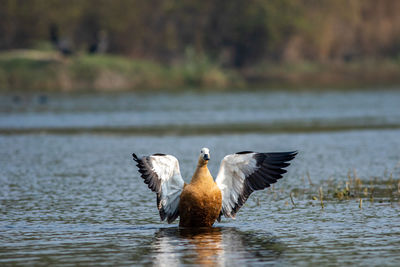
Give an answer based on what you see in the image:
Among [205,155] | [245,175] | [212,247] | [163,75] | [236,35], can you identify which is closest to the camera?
[212,247]

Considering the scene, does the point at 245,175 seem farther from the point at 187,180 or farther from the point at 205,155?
the point at 187,180

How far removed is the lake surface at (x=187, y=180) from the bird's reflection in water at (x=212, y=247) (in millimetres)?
16

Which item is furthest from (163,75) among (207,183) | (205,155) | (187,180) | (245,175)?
(205,155)

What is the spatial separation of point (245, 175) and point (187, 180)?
17.3 ft

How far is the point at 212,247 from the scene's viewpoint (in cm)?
1220

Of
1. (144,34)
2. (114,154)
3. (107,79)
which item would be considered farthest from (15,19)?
(114,154)

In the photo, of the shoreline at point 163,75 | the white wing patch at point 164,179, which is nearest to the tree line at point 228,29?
the shoreline at point 163,75

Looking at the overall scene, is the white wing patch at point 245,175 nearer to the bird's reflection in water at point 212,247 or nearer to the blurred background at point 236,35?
the bird's reflection in water at point 212,247

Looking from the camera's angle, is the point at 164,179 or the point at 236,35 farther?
the point at 236,35

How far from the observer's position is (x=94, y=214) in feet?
50.0

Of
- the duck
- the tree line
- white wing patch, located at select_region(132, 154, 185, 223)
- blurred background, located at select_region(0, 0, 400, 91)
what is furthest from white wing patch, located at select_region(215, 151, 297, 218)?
the tree line

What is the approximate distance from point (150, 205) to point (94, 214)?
4.41ft

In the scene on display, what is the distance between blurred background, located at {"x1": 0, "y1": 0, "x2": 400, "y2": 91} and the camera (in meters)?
79.5

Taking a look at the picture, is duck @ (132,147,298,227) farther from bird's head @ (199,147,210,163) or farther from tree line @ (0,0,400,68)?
tree line @ (0,0,400,68)
